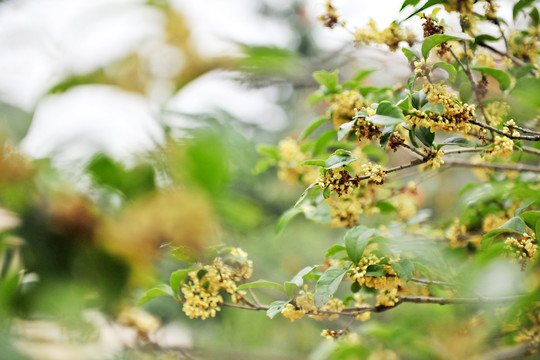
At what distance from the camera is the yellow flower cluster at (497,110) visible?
0.76 metres

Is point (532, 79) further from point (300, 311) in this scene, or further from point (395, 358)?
point (395, 358)

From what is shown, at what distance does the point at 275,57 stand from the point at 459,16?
1.53 feet

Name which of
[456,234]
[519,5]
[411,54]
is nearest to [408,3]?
[411,54]

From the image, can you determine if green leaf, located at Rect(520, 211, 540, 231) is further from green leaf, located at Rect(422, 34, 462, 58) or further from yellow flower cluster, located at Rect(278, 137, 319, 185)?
yellow flower cluster, located at Rect(278, 137, 319, 185)

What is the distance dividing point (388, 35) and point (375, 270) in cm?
42

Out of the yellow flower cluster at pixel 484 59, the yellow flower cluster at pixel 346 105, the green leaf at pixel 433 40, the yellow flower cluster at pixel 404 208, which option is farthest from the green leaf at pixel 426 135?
the yellow flower cluster at pixel 404 208

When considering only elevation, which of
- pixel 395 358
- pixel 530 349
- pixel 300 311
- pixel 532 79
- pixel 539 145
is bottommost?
pixel 395 358

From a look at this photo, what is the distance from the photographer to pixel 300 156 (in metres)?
1.04

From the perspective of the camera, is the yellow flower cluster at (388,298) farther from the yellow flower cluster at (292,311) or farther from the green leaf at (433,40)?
the green leaf at (433,40)

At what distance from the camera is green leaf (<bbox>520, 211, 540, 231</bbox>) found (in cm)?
61

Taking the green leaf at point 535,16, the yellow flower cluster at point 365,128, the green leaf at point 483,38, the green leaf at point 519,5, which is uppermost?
the green leaf at point 519,5

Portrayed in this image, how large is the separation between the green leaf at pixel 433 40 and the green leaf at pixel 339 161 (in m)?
0.18

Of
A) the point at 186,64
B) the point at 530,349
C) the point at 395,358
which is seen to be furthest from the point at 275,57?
the point at 395,358

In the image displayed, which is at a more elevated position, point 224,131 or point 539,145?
point 224,131
